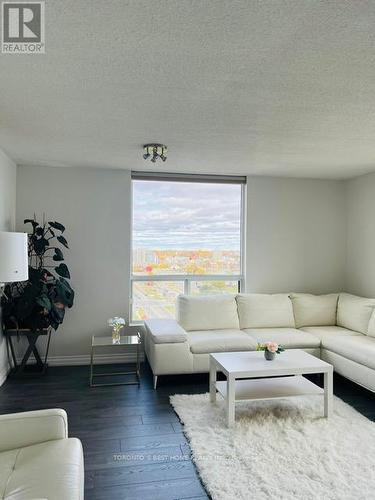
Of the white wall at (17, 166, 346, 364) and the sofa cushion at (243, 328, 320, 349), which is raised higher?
the white wall at (17, 166, 346, 364)

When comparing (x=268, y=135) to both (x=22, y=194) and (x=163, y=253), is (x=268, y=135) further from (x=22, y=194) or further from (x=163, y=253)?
(x=22, y=194)

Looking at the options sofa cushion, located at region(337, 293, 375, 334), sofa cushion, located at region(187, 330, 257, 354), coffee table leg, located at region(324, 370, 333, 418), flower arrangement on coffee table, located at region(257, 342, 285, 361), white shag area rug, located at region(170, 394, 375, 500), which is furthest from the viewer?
sofa cushion, located at region(337, 293, 375, 334)

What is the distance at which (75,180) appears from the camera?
15.4 feet

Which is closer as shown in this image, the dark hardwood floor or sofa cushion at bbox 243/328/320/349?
the dark hardwood floor

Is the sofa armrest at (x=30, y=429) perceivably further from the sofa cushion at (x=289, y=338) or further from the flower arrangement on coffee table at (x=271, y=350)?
the sofa cushion at (x=289, y=338)

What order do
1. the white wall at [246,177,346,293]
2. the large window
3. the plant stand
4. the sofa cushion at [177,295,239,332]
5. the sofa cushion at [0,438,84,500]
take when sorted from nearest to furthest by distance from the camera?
1. the sofa cushion at [0,438,84,500]
2. the plant stand
3. the sofa cushion at [177,295,239,332]
4. the large window
5. the white wall at [246,177,346,293]

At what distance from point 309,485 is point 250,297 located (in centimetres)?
272

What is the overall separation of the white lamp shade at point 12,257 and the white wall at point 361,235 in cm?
417

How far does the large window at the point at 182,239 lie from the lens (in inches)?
197

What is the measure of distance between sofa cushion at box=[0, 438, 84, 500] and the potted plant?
228cm

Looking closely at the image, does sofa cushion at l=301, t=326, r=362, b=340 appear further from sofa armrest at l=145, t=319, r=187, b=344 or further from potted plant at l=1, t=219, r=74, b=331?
Answer: potted plant at l=1, t=219, r=74, b=331

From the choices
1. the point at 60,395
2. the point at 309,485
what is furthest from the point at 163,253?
the point at 309,485

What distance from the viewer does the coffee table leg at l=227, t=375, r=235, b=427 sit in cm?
300

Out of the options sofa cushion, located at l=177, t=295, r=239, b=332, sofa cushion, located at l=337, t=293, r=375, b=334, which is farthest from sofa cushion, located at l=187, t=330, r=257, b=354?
sofa cushion, located at l=337, t=293, r=375, b=334
